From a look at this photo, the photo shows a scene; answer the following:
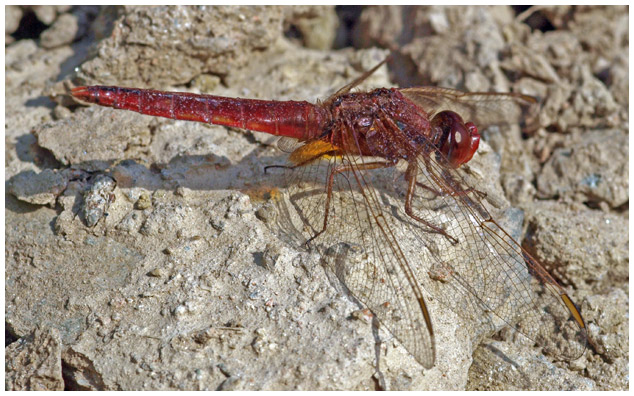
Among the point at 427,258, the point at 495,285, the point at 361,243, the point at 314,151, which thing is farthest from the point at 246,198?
the point at 495,285

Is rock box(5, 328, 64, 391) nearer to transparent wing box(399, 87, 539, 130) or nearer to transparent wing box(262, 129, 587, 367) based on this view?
transparent wing box(262, 129, 587, 367)

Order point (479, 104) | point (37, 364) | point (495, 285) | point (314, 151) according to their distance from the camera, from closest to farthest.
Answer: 1. point (37, 364)
2. point (495, 285)
3. point (314, 151)
4. point (479, 104)

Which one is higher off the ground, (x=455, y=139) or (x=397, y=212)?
(x=455, y=139)

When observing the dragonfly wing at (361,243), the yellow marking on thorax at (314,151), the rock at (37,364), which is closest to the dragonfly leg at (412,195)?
the dragonfly wing at (361,243)

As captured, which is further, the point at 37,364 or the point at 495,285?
the point at 495,285

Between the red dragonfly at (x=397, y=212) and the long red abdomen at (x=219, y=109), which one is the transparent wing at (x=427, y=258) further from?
the long red abdomen at (x=219, y=109)

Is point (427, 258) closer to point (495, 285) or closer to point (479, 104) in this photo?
point (495, 285)

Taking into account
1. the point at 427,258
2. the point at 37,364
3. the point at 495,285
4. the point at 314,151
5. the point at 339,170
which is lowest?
the point at 37,364

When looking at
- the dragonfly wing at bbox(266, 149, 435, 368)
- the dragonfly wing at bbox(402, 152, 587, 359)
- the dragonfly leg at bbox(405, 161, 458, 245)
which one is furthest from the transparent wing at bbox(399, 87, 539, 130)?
the dragonfly wing at bbox(402, 152, 587, 359)

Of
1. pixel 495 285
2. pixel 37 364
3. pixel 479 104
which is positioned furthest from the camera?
pixel 479 104
